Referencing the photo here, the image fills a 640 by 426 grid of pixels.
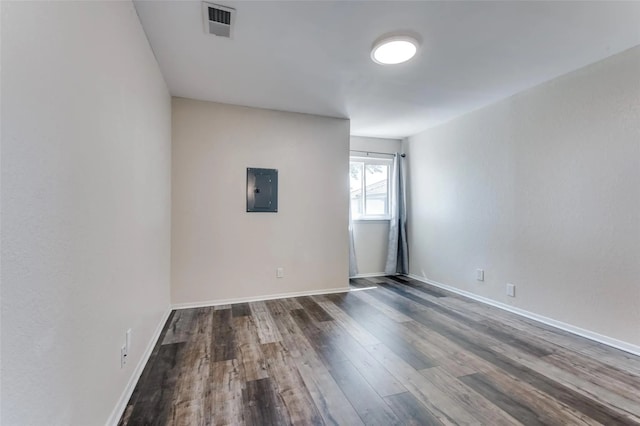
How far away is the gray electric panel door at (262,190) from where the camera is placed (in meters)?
3.45

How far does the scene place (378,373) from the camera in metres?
1.91

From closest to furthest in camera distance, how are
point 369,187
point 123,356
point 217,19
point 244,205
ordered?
1. point 123,356
2. point 217,19
3. point 244,205
4. point 369,187

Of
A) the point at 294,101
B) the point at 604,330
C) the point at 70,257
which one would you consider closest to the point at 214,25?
the point at 294,101

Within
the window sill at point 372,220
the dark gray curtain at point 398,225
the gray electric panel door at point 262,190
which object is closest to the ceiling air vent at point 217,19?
the gray electric panel door at point 262,190

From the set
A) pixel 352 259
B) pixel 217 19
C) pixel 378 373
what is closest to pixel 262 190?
pixel 217 19

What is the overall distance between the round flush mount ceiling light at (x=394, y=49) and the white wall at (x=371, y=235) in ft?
7.97

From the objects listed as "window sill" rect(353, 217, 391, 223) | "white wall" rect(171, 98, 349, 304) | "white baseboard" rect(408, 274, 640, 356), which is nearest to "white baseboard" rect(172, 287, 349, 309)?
"white wall" rect(171, 98, 349, 304)

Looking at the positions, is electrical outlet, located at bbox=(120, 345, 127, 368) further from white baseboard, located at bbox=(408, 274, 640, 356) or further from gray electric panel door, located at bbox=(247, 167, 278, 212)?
white baseboard, located at bbox=(408, 274, 640, 356)

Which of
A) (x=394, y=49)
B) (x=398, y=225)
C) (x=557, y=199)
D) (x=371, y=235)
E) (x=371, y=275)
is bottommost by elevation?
(x=371, y=275)

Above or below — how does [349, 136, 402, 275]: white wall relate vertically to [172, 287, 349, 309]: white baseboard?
above

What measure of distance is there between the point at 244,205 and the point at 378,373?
91.8 inches

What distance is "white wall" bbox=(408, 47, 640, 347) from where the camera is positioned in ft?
7.41

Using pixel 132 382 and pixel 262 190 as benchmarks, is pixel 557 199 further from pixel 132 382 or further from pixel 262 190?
pixel 132 382

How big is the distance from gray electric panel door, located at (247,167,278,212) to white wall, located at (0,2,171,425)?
160cm
